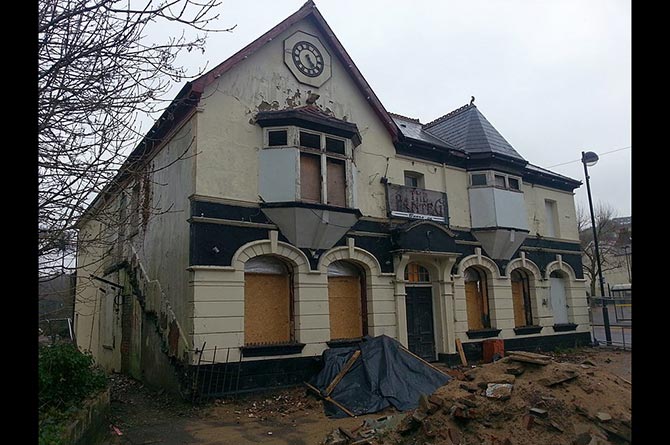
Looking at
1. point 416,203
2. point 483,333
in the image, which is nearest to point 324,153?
point 416,203

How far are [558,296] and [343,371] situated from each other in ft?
39.8

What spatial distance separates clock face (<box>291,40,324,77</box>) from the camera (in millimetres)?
13406

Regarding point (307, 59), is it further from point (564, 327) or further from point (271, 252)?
point (564, 327)

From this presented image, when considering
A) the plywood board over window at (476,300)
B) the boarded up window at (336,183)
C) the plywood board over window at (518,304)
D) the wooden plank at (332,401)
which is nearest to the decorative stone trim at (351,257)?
the boarded up window at (336,183)

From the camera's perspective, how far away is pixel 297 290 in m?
12.1

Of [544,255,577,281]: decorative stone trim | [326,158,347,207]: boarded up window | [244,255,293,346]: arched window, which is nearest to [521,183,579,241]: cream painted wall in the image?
[544,255,577,281]: decorative stone trim

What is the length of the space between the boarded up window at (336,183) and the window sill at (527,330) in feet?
28.4

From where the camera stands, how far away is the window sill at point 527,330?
16984 mm

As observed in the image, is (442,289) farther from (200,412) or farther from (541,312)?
(200,412)

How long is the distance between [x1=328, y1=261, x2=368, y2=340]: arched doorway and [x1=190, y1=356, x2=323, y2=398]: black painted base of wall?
1.46m

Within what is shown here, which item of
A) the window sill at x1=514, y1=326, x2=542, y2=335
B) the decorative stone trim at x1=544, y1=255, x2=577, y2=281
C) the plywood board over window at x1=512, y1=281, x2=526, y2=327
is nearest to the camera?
the window sill at x1=514, y1=326, x2=542, y2=335

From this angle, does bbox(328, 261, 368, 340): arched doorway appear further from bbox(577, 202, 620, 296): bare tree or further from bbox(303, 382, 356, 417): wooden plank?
bbox(577, 202, 620, 296): bare tree
